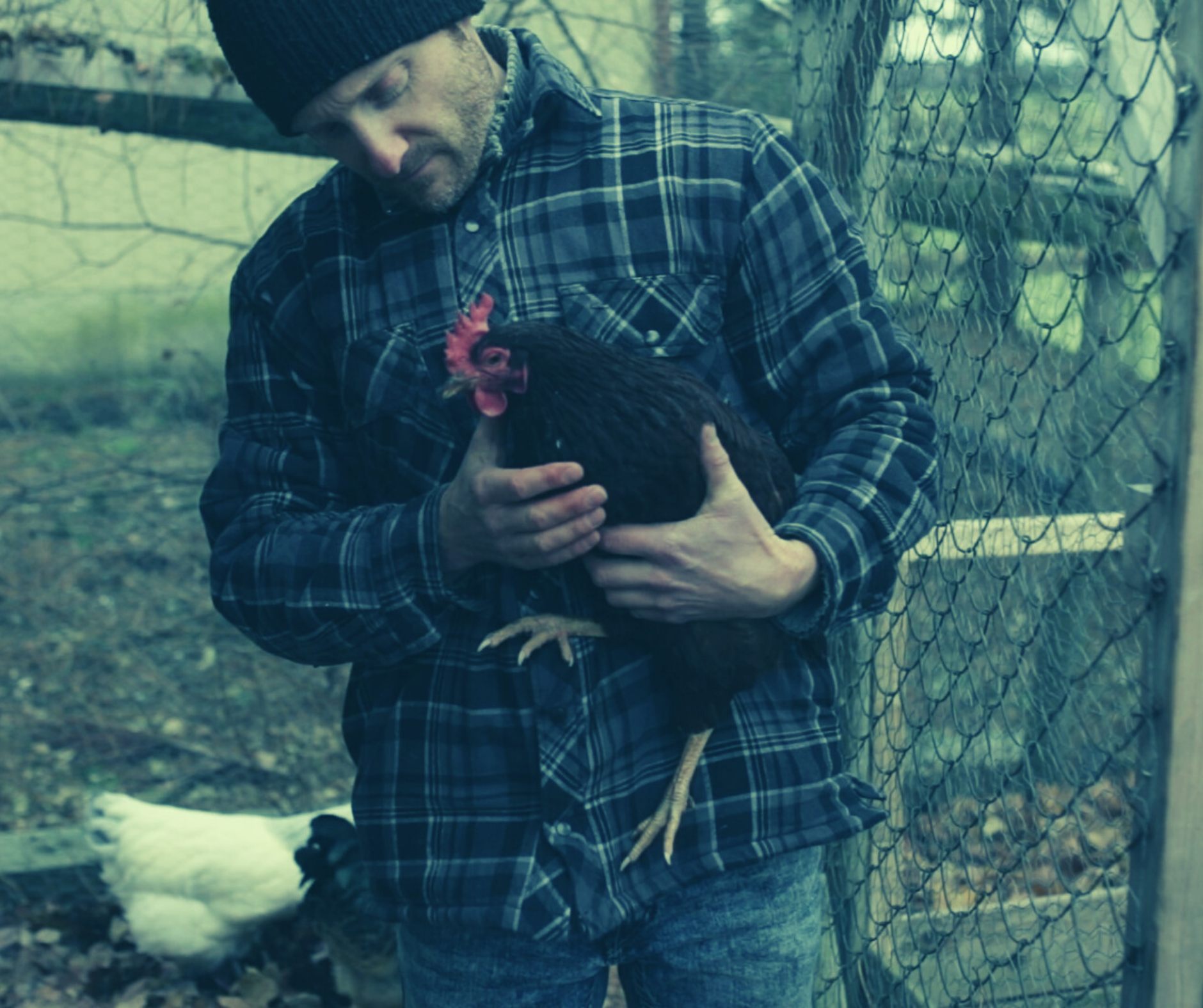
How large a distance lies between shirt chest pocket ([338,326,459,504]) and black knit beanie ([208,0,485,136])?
30 cm

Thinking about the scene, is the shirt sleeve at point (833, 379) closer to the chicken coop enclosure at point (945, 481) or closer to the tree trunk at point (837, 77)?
the chicken coop enclosure at point (945, 481)

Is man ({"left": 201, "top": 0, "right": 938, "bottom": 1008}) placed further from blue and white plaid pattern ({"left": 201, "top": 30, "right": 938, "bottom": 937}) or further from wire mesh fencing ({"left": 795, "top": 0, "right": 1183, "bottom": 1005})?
wire mesh fencing ({"left": 795, "top": 0, "right": 1183, "bottom": 1005})

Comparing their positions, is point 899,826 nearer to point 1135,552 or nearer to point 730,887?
point 730,887

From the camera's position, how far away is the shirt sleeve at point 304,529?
1367mm

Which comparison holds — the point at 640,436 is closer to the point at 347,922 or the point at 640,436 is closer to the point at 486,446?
the point at 486,446

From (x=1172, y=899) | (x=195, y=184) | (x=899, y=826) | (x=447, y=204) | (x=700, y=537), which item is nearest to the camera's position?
(x=1172, y=899)

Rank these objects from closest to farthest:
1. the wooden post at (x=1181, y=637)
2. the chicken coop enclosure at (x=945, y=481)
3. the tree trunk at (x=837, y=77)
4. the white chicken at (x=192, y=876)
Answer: the wooden post at (x=1181, y=637)
the chicken coop enclosure at (x=945, y=481)
the tree trunk at (x=837, y=77)
the white chicken at (x=192, y=876)

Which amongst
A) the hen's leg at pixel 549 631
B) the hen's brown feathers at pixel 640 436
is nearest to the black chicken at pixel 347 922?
the hen's leg at pixel 549 631

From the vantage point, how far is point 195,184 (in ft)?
13.9

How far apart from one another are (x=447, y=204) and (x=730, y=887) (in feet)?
3.11

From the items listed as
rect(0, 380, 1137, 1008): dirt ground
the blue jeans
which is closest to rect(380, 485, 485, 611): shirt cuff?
the blue jeans

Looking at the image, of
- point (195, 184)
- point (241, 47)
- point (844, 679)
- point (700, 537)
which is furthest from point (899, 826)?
point (195, 184)

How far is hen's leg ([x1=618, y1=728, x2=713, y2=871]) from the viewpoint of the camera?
1370 mm

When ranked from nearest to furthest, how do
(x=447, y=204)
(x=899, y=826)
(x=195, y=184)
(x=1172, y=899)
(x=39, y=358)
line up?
1. (x=1172, y=899)
2. (x=447, y=204)
3. (x=899, y=826)
4. (x=195, y=184)
5. (x=39, y=358)
